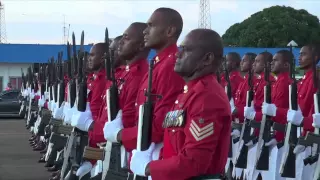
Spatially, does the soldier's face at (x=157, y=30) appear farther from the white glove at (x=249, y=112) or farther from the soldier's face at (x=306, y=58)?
the white glove at (x=249, y=112)

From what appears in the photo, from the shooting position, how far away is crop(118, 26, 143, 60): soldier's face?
6219mm

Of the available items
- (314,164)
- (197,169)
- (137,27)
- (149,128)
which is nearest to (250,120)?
(314,164)

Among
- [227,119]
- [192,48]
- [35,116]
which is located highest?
[192,48]

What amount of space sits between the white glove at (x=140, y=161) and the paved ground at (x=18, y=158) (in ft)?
24.8

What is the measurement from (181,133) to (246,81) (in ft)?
22.6

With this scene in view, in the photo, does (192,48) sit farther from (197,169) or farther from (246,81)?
(246,81)

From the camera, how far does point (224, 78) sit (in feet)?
35.2

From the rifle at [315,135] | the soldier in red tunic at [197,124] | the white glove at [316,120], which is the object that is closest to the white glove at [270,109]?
the rifle at [315,135]

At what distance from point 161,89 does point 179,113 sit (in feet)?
3.68

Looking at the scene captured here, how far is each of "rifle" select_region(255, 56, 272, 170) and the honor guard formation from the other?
0.05 feet

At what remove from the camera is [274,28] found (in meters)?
47.9

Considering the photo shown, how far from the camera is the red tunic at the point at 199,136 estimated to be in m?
3.65

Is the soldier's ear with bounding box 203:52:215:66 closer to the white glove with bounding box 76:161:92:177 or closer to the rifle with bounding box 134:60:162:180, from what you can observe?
the rifle with bounding box 134:60:162:180

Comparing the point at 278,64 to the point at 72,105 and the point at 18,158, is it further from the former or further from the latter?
the point at 18,158
